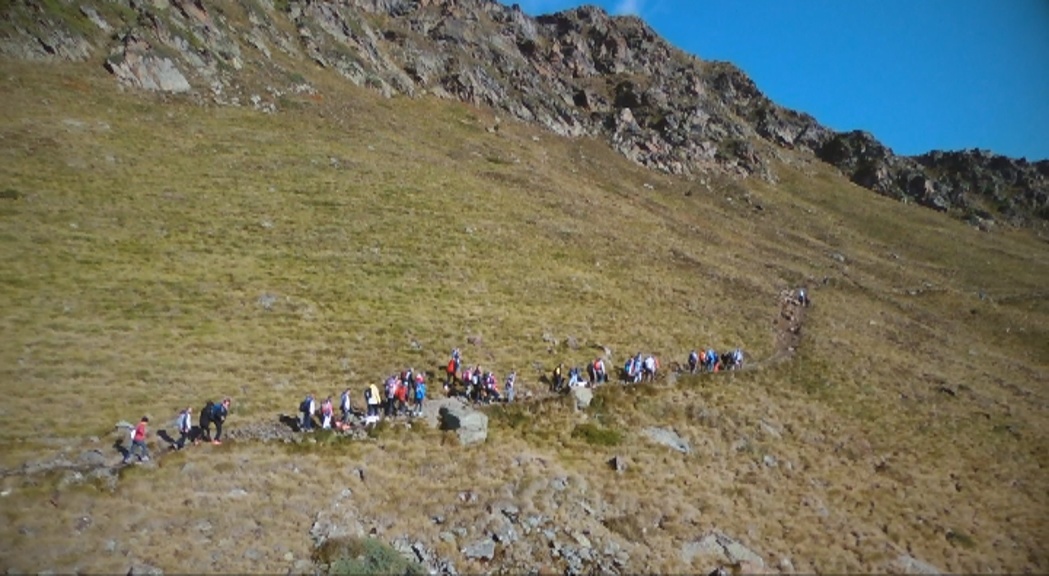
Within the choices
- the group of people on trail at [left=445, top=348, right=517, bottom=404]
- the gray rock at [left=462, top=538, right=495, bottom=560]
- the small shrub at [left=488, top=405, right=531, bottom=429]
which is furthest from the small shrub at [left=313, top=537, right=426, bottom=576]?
the group of people on trail at [left=445, top=348, right=517, bottom=404]

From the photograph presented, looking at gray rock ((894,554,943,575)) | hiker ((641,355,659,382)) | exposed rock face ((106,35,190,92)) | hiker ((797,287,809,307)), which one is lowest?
gray rock ((894,554,943,575))

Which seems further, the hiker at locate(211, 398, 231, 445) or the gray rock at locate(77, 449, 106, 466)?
the hiker at locate(211, 398, 231, 445)

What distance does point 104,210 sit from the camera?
38.4m

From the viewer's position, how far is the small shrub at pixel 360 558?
1508cm

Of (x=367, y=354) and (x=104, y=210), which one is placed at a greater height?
(x=104, y=210)

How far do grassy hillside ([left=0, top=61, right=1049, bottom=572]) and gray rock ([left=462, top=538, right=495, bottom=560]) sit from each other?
1.04 ft

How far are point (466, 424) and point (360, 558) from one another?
8336mm

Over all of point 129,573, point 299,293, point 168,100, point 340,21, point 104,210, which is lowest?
point 129,573

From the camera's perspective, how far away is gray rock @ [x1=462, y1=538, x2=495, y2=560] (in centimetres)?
1662

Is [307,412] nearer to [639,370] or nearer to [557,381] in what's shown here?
[557,381]

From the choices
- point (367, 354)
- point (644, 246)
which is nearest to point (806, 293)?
point (644, 246)

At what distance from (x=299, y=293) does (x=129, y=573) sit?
22.3 meters

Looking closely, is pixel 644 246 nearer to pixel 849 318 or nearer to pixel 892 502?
pixel 849 318

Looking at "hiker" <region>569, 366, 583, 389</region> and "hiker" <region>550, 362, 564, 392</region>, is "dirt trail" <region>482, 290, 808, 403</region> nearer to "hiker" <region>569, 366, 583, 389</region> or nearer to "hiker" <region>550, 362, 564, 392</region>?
"hiker" <region>550, 362, 564, 392</region>
